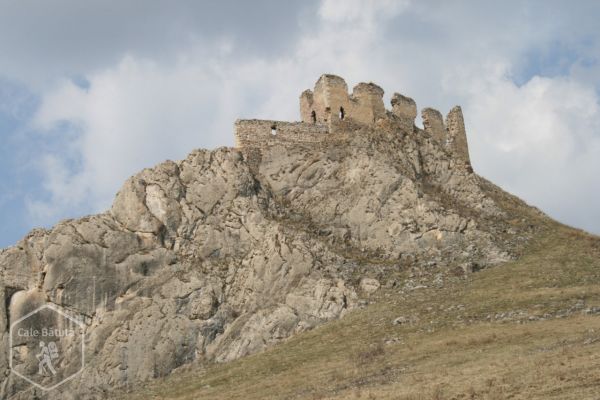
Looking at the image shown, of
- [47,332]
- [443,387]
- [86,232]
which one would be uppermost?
[86,232]

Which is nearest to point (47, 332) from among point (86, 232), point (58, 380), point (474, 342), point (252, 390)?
point (58, 380)

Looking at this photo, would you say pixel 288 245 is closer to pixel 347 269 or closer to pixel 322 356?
pixel 347 269

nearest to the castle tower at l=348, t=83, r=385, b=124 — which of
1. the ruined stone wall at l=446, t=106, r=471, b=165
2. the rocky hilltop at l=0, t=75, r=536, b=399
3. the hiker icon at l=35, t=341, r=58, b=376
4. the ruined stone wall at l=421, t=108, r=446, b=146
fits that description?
the rocky hilltop at l=0, t=75, r=536, b=399

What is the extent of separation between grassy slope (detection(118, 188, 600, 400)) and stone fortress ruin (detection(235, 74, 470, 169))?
15.1 metres

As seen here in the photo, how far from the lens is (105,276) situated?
44.6 meters

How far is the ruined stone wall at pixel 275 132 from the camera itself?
52.4 metres

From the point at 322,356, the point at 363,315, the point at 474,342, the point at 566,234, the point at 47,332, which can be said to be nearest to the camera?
the point at 474,342

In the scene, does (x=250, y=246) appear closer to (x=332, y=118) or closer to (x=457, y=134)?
(x=332, y=118)

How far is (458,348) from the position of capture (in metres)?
32.4

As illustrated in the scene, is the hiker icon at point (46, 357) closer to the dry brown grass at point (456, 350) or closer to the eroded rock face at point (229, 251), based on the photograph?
the eroded rock face at point (229, 251)

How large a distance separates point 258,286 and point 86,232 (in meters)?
11.1

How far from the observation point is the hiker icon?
4250 cm

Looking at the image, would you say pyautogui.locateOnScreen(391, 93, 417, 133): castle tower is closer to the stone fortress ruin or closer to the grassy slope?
the stone fortress ruin

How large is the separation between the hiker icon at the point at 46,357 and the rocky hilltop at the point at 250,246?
1098 mm
